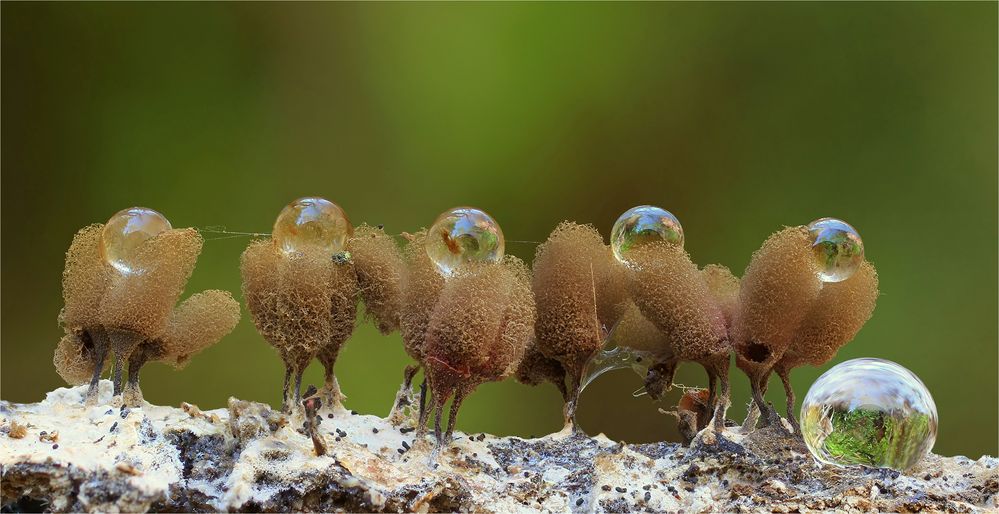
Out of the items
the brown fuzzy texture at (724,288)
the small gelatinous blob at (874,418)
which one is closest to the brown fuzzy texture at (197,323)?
the brown fuzzy texture at (724,288)

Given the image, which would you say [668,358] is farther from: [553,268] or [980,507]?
[980,507]

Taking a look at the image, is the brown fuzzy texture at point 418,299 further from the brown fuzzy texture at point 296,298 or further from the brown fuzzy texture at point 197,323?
the brown fuzzy texture at point 197,323

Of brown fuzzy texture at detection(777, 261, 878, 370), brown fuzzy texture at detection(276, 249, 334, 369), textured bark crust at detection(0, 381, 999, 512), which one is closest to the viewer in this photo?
textured bark crust at detection(0, 381, 999, 512)

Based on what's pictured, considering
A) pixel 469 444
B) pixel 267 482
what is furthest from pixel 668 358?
pixel 267 482

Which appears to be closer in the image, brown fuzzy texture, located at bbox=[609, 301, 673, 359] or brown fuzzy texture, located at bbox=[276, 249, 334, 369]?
brown fuzzy texture, located at bbox=[276, 249, 334, 369]

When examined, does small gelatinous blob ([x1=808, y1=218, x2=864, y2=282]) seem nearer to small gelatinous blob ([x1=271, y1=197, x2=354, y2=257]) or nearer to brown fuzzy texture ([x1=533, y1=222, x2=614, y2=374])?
brown fuzzy texture ([x1=533, y1=222, x2=614, y2=374])

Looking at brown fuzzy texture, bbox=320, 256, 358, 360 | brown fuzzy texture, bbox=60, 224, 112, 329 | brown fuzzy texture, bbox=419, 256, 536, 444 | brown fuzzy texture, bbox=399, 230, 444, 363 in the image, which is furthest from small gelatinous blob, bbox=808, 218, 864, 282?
brown fuzzy texture, bbox=60, 224, 112, 329

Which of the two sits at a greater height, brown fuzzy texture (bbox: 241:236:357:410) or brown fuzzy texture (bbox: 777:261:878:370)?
brown fuzzy texture (bbox: 777:261:878:370)

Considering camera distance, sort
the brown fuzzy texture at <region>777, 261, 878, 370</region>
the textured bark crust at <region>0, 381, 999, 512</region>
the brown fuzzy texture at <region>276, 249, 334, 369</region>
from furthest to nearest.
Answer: the brown fuzzy texture at <region>777, 261, 878, 370</region>, the brown fuzzy texture at <region>276, 249, 334, 369</region>, the textured bark crust at <region>0, 381, 999, 512</region>
